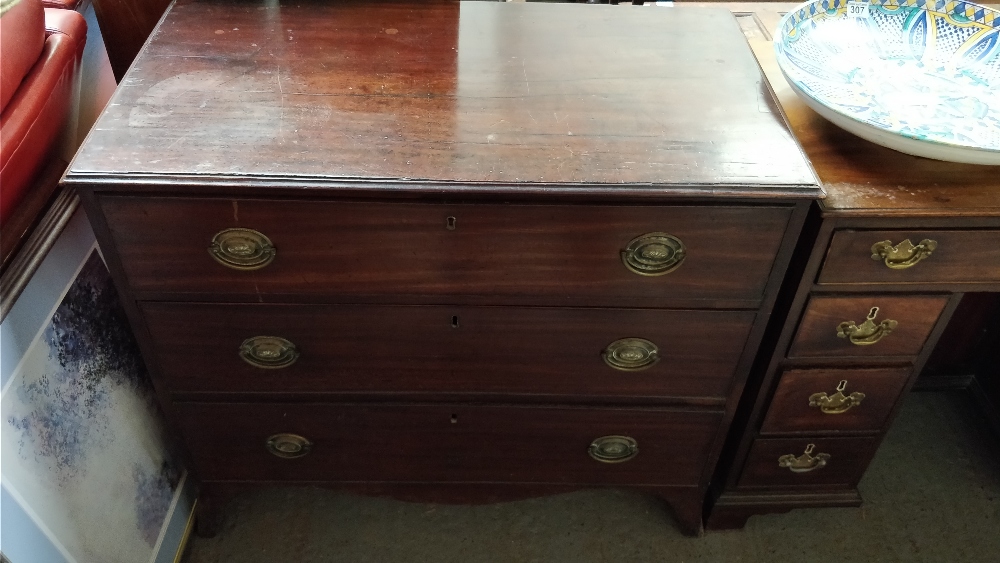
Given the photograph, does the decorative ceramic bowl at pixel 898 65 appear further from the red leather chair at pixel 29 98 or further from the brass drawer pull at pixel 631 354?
the red leather chair at pixel 29 98

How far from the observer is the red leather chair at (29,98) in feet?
2.70

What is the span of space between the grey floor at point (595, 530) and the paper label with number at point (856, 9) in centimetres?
88

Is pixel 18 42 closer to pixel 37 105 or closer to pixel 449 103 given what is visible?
pixel 37 105

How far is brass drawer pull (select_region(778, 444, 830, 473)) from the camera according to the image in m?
1.23

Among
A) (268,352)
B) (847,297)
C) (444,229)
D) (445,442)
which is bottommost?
(445,442)

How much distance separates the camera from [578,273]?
894 mm

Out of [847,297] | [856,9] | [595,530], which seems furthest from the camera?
[595,530]

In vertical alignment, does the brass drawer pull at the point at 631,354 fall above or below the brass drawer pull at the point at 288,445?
above

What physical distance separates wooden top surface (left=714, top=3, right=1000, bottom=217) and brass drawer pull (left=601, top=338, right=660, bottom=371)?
0.28 m

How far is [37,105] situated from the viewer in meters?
0.86

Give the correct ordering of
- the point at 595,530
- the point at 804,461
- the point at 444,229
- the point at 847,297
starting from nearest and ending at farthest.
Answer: the point at 444,229 < the point at 847,297 < the point at 804,461 < the point at 595,530

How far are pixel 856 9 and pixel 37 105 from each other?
3.60 ft

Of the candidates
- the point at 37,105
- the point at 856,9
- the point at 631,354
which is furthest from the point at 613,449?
the point at 37,105

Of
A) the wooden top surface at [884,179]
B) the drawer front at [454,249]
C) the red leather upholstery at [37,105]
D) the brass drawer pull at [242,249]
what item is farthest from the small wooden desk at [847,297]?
the red leather upholstery at [37,105]
